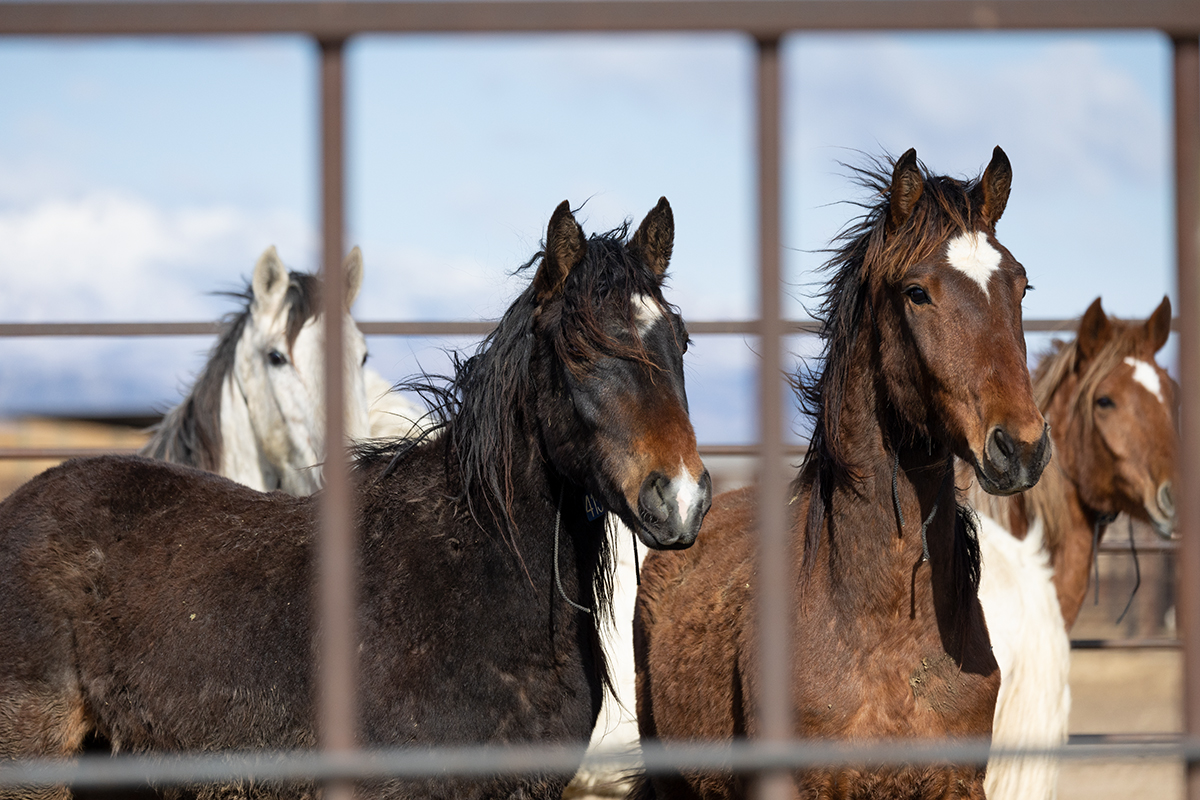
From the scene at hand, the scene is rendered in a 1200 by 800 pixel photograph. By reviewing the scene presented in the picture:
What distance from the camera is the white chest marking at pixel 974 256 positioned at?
2.33 meters

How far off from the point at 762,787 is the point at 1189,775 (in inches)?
18.2

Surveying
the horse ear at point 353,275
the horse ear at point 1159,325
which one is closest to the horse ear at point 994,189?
the horse ear at point 1159,325

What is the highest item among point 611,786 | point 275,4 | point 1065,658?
point 275,4

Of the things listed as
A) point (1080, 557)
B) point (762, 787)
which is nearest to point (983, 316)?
point (762, 787)

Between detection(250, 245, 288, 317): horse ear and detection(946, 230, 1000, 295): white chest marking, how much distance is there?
2.39 meters

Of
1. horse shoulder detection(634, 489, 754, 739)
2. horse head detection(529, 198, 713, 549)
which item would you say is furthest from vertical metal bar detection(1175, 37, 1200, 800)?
horse shoulder detection(634, 489, 754, 739)

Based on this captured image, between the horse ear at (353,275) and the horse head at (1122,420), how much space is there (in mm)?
2763

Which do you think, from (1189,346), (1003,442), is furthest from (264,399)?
(1189,346)

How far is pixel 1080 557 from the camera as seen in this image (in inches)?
159

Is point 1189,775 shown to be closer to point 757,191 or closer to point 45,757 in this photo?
point 757,191

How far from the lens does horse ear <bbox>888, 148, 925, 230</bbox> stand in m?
2.45

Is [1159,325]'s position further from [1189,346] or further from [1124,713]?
[1124,713]

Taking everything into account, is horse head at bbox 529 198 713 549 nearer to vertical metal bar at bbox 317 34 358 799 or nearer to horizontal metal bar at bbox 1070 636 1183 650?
vertical metal bar at bbox 317 34 358 799

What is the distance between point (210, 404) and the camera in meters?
3.69
